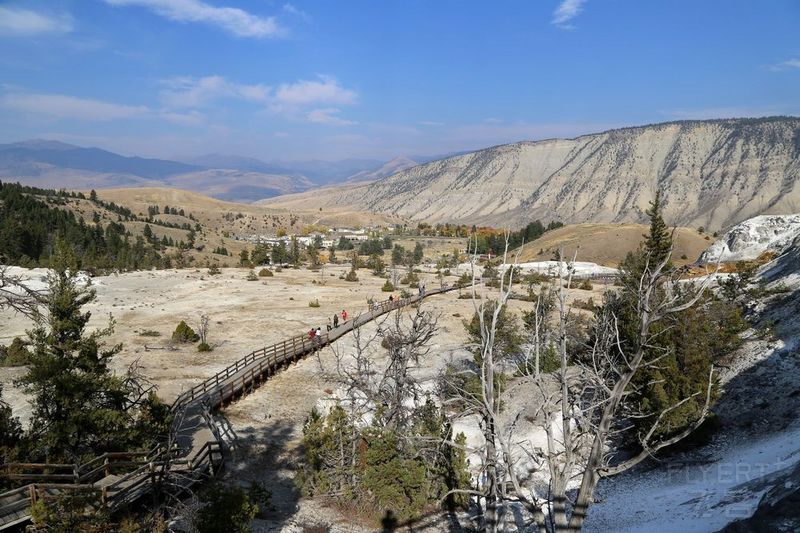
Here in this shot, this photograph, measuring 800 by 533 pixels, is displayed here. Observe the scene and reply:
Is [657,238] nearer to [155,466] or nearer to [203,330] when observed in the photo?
[155,466]

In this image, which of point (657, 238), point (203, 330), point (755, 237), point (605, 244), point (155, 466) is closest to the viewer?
point (155, 466)

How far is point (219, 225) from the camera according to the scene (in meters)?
192

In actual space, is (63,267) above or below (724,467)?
above

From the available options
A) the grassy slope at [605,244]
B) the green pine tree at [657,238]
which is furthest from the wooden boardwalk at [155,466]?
the grassy slope at [605,244]

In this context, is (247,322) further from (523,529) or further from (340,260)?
(340,260)

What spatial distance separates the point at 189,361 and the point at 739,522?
2921 centimetres

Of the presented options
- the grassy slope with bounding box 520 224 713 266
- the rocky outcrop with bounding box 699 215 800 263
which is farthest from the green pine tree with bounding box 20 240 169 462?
the grassy slope with bounding box 520 224 713 266

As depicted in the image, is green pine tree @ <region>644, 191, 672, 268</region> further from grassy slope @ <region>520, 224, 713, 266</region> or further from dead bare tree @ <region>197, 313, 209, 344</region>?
grassy slope @ <region>520, 224, 713, 266</region>

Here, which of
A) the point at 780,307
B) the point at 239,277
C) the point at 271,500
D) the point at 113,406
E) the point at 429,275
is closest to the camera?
the point at 113,406

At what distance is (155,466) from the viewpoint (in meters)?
14.1

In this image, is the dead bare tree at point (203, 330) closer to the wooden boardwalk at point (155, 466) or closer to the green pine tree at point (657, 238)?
the wooden boardwalk at point (155, 466)

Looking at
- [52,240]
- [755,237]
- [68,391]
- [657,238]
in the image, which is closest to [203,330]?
[68,391]

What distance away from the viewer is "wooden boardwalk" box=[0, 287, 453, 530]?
11016 millimetres

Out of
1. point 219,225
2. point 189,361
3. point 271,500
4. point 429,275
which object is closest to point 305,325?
point 189,361
